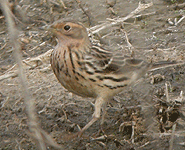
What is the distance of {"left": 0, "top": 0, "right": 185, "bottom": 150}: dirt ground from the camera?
4727 millimetres

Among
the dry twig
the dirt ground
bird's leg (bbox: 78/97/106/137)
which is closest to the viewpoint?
bird's leg (bbox: 78/97/106/137)

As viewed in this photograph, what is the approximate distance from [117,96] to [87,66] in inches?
49.7

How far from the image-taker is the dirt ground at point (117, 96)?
15.5ft

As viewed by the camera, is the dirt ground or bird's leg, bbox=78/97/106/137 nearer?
bird's leg, bbox=78/97/106/137

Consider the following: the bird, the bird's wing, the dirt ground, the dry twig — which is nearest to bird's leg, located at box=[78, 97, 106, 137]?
the bird

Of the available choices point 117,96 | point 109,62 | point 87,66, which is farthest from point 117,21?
point 87,66

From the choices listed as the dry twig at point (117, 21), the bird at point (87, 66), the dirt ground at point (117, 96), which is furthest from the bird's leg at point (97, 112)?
the dry twig at point (117, 21)

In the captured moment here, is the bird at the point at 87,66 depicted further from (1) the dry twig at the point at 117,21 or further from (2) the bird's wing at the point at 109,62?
(1) the dry twig at the point at 117,21

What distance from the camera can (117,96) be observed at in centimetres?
547

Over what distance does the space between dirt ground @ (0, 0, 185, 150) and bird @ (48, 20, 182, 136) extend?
0.39m

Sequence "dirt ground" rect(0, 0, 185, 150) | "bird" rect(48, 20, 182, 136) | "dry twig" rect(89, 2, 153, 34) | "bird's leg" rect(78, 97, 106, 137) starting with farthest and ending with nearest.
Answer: "dry twig" rect(89, 2, 153, 34) < "dirt ground" rect(0, 0, 185, 150) < "bird's leg" rect(78, 97, 106, 137) < "bird" rect(48, 20, 182, 136)

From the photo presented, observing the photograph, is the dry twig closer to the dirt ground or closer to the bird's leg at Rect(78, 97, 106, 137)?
the dirt ground

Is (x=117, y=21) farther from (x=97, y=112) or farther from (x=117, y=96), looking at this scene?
(x=97, y=112)

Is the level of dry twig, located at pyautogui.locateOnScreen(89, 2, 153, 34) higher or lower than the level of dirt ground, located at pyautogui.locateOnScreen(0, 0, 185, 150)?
higher
